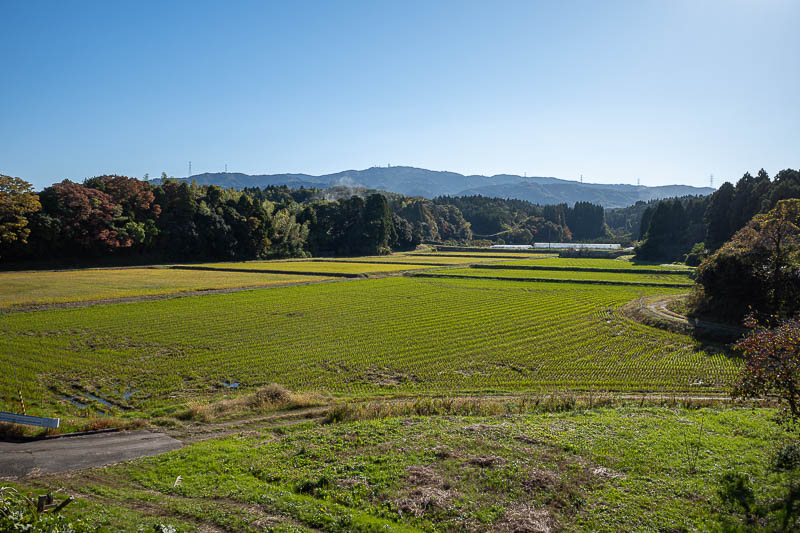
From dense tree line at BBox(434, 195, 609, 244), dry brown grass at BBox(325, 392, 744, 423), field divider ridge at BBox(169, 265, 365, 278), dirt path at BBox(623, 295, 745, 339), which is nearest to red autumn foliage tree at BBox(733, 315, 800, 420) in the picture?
dry brown grass at BBox(325, 392, 744, 423)

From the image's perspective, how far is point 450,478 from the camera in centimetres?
980

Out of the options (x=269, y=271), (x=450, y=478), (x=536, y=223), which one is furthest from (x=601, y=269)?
(x=536, y=223)

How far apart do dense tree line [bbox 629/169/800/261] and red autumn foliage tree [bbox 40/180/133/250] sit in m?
79.4

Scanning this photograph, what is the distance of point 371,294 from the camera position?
46594 mm

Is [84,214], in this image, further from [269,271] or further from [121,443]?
[121,443]

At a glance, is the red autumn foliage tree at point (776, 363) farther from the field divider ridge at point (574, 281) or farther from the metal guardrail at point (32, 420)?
the field divider ridge at point (574, 281)

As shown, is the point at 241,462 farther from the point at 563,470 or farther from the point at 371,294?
the point at 371,294

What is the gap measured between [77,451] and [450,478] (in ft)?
31.7

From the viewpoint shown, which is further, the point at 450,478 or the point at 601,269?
the point at 601,269

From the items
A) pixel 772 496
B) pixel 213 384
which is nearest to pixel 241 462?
pixel 213 384

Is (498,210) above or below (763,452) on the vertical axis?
above

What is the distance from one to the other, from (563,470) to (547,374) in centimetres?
1205

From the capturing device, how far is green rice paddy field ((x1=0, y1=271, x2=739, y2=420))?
19594 millimetres

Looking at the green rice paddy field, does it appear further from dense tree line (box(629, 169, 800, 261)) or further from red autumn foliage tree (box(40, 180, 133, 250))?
red autumn foliage tree (box(40, 180, 133, 250))
